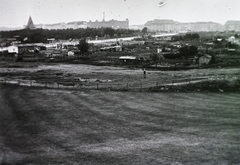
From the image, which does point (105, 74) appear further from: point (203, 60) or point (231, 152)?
point (231, 152)

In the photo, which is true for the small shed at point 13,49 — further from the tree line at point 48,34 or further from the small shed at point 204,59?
the small shed at point 204,59

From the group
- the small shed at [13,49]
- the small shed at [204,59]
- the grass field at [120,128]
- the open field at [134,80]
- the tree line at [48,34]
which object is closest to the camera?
the grass field at [120,128]

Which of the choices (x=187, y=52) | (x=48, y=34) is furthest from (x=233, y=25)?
(x=48, y=34)

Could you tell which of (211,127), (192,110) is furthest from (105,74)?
(211,127)

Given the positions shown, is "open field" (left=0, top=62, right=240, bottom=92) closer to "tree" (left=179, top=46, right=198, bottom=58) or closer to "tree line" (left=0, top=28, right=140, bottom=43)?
"tree" (left=179, top=46, right=198, bottom=58)

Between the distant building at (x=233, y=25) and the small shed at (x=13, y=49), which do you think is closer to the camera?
the small shed at (x=13, y=49)

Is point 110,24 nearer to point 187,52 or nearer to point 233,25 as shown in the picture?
point 233,25

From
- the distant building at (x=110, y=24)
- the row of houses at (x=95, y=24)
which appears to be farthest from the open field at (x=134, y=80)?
the row of houses at (x=95, y=24)

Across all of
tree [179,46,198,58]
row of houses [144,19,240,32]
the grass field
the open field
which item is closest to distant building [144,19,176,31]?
row of houses [144,19,240,32]

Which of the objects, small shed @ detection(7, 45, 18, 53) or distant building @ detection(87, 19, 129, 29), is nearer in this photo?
small shed @ detection(7, 45, 18, 53)
